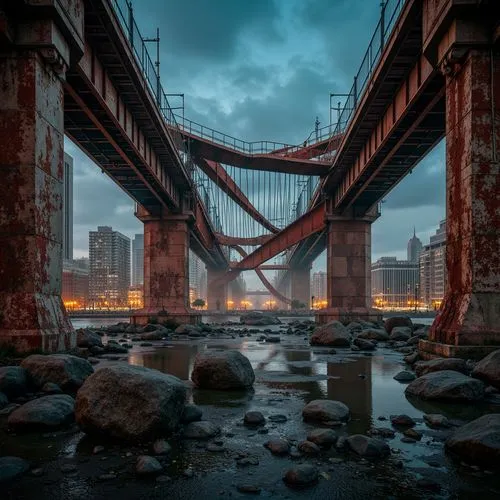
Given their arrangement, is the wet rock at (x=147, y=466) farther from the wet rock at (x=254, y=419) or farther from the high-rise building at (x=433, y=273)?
the high-rise building at (x=433, y=273)

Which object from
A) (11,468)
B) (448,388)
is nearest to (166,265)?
(448,388)

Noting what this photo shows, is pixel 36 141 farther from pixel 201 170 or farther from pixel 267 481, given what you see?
pixel 201 170

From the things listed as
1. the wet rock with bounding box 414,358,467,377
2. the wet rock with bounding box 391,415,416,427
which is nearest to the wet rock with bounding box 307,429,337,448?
the wet rock with bounding box 391,415,416,427

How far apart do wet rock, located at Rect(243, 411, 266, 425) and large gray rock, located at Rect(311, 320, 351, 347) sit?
1310cm

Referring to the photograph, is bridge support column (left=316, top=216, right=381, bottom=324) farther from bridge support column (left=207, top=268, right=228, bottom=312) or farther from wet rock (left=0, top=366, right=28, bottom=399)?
bridge support column (left=207, top=268, right=228, bottom=312)

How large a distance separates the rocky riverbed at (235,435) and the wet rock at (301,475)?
11 mm

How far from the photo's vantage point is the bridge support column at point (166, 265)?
36.9 metres

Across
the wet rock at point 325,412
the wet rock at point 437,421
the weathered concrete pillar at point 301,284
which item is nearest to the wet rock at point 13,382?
the wet rock at point 325,412

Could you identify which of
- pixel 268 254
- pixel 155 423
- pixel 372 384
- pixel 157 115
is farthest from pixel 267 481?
pixel 268 254

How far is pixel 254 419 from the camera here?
696 centimetres

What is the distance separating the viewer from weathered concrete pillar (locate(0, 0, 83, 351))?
11.3 meters

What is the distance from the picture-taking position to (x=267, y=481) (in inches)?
187

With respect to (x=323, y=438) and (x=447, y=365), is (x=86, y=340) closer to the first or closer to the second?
(x=447, y=365)

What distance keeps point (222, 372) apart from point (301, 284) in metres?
96.8
